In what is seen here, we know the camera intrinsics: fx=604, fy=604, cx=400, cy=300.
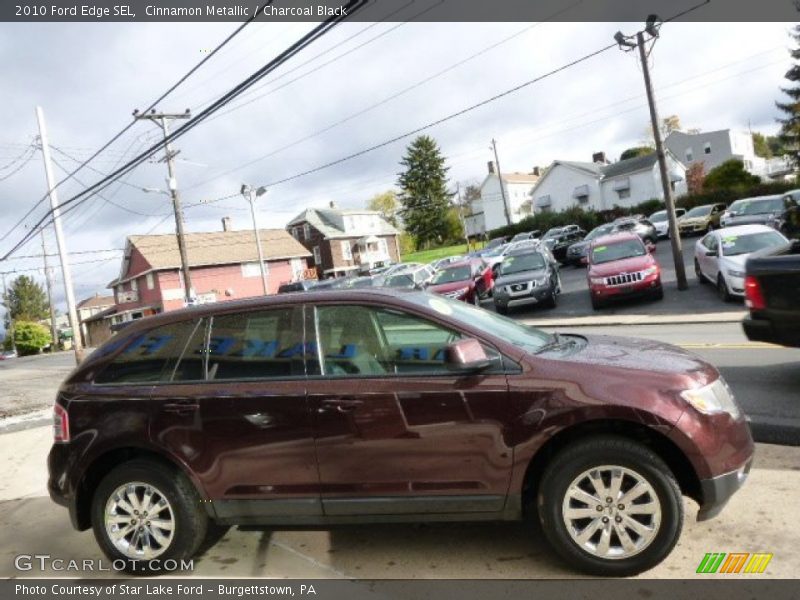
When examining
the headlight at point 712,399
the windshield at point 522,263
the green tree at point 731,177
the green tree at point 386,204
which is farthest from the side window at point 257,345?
the green tree at point 386,204

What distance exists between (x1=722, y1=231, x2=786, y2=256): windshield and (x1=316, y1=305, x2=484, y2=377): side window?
1254 centimetres

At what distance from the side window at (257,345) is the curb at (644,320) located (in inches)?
403

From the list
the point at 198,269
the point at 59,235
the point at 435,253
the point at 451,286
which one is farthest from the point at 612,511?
the point at 435,253

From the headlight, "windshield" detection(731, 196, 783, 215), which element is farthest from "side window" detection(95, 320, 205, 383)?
"windshield" detection(731, 196, 783, 215)

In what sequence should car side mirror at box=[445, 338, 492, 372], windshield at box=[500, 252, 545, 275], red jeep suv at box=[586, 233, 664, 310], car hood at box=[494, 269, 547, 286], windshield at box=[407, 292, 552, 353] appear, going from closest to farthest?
car side mirror at box=[445, 338, 492, 372], windshield at box=[407, 292, 552, 353], red jeep suv at box=[586, 233, 664, 310], car hood at box=[494, 269, 547, 286], windshield at box=[500, 252, 545, 275]

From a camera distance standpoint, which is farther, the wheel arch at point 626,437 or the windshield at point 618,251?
the windshield at point 618,251

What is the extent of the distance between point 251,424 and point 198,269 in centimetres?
5069

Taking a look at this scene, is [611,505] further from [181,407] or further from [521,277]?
[521,277]

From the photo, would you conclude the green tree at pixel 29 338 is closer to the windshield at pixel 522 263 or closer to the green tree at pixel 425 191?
the green tree at pixel 425 191

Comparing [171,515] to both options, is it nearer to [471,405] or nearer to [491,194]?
[471,405]

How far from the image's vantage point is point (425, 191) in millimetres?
73000

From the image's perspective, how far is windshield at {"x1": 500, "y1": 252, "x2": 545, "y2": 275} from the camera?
17844 mm

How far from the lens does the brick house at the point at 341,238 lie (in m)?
61.7

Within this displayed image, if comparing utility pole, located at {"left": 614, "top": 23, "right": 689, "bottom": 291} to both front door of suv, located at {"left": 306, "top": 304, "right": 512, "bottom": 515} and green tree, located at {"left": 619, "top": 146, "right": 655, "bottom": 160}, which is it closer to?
front door of suv, located at {"left": 306, "top": 304, "right": 512, "bottom": 515}
